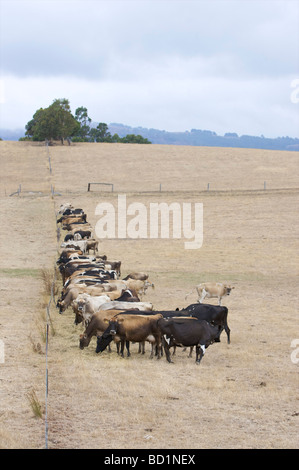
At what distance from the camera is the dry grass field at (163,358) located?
10.1 meters

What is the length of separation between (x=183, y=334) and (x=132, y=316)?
4.21 ft

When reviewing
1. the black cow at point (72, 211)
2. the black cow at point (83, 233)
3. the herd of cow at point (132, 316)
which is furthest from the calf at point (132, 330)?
the black cow at point (72, 211)

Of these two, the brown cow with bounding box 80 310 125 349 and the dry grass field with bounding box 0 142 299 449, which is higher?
the brown cow with bounding box 80 310 125 349

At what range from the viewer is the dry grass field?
33.2 feet

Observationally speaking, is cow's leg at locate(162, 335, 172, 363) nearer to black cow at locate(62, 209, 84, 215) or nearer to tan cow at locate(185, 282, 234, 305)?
tan cow at locate(185, 282, 234, 305)

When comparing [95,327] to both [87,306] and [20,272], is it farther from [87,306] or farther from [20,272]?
[20,272]

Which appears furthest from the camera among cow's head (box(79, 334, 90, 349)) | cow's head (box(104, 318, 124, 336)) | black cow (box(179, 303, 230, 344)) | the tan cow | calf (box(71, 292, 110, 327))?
the tan cow

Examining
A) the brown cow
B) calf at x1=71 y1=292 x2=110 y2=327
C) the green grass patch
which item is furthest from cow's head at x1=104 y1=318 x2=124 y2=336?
the green grass patch

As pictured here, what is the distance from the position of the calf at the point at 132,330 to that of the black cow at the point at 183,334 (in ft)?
0.76

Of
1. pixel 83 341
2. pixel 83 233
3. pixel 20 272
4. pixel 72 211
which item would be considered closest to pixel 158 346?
pixel 83 341

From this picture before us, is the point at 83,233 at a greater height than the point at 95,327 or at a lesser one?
lesser

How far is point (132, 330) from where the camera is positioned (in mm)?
14203

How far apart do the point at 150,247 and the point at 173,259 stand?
10.9 feet

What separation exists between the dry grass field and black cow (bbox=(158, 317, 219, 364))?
410 millimetres
